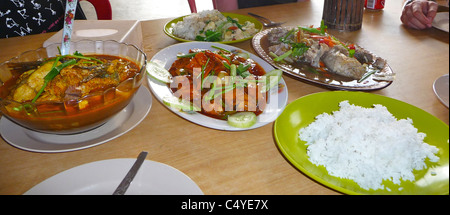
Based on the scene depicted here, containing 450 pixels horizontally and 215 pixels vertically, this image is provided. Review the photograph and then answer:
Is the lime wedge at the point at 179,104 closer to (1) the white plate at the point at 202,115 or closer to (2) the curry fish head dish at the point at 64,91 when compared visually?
(1) the white plate at the point at 202,115

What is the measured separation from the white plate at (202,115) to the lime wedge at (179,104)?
0.02 m

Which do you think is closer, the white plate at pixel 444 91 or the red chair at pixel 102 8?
the white plate at pixel 444 91

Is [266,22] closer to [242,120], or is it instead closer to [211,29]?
[211,29]

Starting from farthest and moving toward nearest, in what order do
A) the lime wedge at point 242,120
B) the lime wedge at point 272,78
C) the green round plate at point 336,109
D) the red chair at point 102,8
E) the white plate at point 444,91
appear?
the red chair at point 102,8 < the lime wedge at point 272,78 < the lime wedge at point 242,120 < the green round plate at point 336,109 < the white plate at point 444,91

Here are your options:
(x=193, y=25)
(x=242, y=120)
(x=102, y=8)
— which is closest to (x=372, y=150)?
(x=242, y=120)

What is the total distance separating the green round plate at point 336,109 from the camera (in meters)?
0.75

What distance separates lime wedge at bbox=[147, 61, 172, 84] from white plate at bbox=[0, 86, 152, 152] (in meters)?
0.16

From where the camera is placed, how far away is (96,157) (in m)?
0.95

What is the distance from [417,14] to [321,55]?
2.86 feet

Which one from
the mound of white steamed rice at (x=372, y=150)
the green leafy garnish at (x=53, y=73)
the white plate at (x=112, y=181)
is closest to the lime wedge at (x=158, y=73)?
the green leafy garnish at (x=53, y=73)
